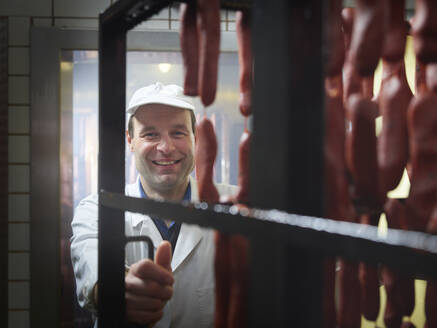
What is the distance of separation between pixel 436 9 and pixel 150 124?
1.38 m

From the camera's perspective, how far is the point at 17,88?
1.89 m

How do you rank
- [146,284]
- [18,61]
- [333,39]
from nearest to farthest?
[333,39] → [146,284] → [18,61]

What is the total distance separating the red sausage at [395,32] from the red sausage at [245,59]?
0.65 feet

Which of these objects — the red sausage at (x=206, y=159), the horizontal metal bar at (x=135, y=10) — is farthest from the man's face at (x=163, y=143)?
the red sausage at (x=206, y=159)

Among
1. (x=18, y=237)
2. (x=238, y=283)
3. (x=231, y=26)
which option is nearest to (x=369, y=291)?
(x=238, y=283)

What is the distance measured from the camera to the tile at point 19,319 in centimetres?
189

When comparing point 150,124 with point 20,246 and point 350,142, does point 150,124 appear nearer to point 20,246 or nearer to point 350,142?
point 20,246

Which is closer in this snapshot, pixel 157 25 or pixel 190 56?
pixel 190 56

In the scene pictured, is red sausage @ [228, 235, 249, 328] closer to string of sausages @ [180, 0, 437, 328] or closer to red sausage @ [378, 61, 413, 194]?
string of sausages @ [180, 0, 437, 328]

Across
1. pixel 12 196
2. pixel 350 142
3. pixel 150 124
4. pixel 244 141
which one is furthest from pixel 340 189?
pixel 12 196

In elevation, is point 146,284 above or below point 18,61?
below

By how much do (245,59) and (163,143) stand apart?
3.68 feet

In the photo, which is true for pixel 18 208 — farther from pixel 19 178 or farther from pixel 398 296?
pixel 398 296

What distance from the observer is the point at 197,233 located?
186cm
